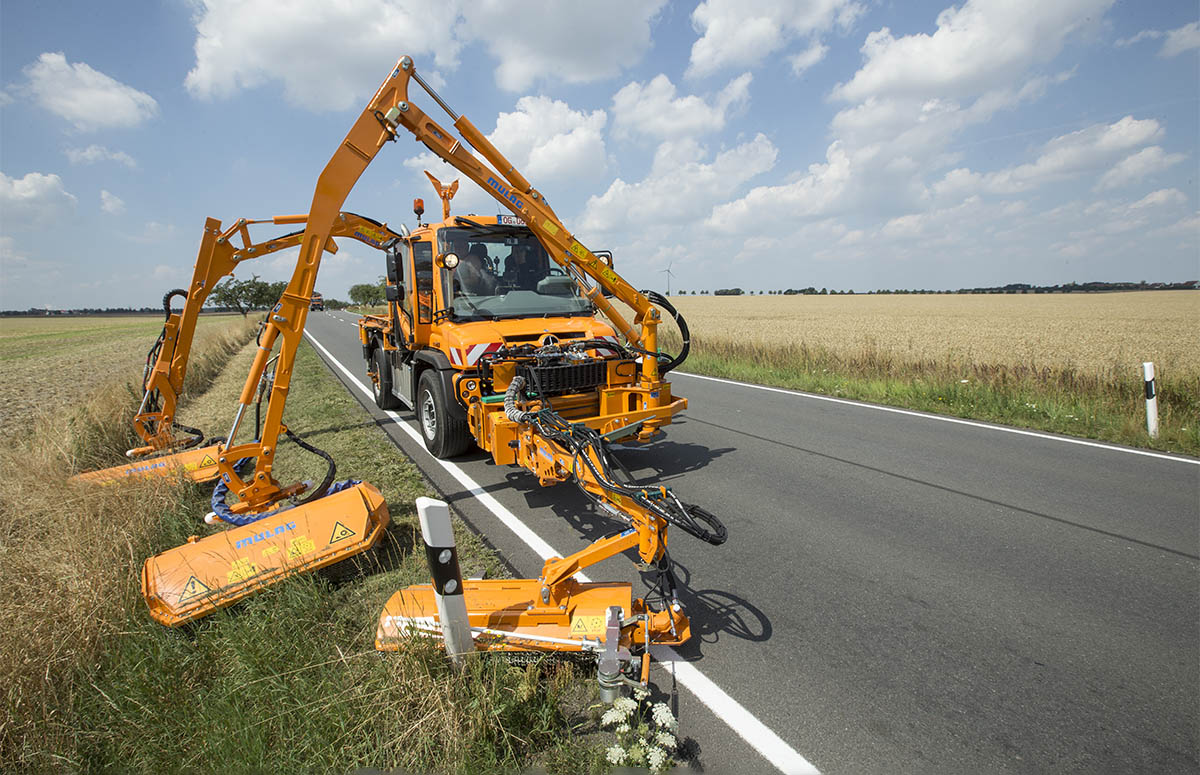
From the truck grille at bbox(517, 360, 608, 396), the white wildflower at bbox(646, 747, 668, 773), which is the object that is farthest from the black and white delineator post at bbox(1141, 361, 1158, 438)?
the white wildflower at bbox(646, 747, 668, 773)

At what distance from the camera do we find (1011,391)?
8969 millimetres

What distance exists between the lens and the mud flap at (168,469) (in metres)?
4.71

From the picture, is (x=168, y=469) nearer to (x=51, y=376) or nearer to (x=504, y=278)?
(x=504, y=278)

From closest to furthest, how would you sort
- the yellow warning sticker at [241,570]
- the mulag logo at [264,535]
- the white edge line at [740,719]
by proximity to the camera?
the white edge line at [740,719], the yellow warning sticker at [241,570], the mulag logo at [264,535]

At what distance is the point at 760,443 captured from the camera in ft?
23.1

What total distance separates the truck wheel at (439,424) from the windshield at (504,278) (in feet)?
2.92

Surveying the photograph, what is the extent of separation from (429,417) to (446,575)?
466cm

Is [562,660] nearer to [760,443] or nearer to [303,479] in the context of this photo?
[303,479]

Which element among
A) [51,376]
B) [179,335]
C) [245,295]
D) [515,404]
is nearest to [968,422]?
[515,404]

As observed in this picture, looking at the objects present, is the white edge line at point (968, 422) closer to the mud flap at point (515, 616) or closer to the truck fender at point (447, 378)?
the truck fender at point (447, 378)

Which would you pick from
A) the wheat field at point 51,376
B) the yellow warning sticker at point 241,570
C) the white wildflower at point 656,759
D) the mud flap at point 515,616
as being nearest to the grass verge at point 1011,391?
the mud flap at point 515,616

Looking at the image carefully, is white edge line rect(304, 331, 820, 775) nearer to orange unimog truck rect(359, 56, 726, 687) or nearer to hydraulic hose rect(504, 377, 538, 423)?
orange unimog truck rect(359, 56, 726, 687)

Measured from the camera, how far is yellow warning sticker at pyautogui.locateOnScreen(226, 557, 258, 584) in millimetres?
3246

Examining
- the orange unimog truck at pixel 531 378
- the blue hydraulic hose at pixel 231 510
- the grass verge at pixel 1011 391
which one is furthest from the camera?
the grass verge at pixel 1011 391
